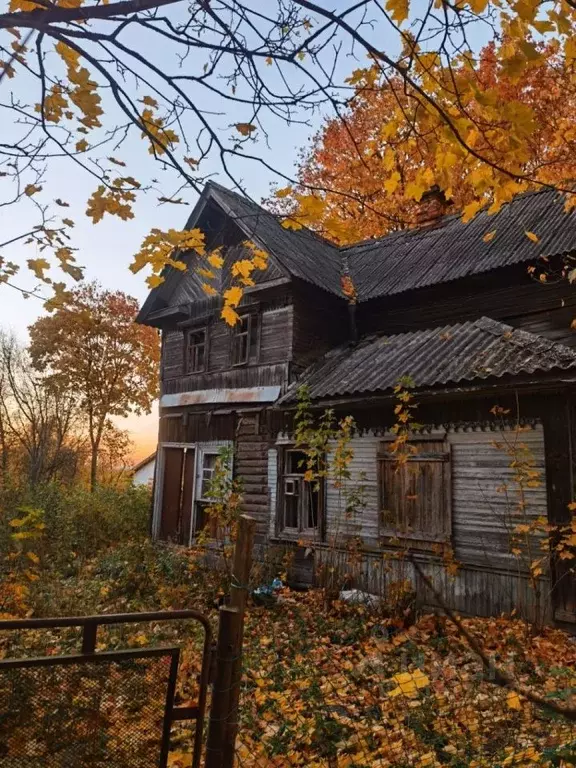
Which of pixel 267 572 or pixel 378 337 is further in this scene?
pixel 378 337

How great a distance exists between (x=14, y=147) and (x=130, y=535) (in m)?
13.7

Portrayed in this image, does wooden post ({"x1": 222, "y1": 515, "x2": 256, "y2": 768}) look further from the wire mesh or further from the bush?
the bush

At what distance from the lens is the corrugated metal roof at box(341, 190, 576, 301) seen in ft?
35.7

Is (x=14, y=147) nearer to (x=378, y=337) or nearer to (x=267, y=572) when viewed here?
(x=267, y=572)

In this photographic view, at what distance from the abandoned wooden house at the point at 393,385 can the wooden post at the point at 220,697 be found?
398 centimetres

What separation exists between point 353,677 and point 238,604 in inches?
137

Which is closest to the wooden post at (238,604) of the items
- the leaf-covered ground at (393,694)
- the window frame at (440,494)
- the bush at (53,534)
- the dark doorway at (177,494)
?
the leaf-covered ground at (393,694)

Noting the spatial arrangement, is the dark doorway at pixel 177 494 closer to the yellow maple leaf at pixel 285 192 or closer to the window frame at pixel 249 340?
the window frame at pixel 249 340

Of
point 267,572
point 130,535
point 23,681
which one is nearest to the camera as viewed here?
point 23,681

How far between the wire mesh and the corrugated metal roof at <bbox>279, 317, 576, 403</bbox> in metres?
6.83

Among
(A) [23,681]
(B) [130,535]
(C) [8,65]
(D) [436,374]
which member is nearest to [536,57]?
(C) [8,65]

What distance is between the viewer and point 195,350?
1480 cm

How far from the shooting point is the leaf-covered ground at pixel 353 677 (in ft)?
12.7

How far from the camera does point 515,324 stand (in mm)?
10883
